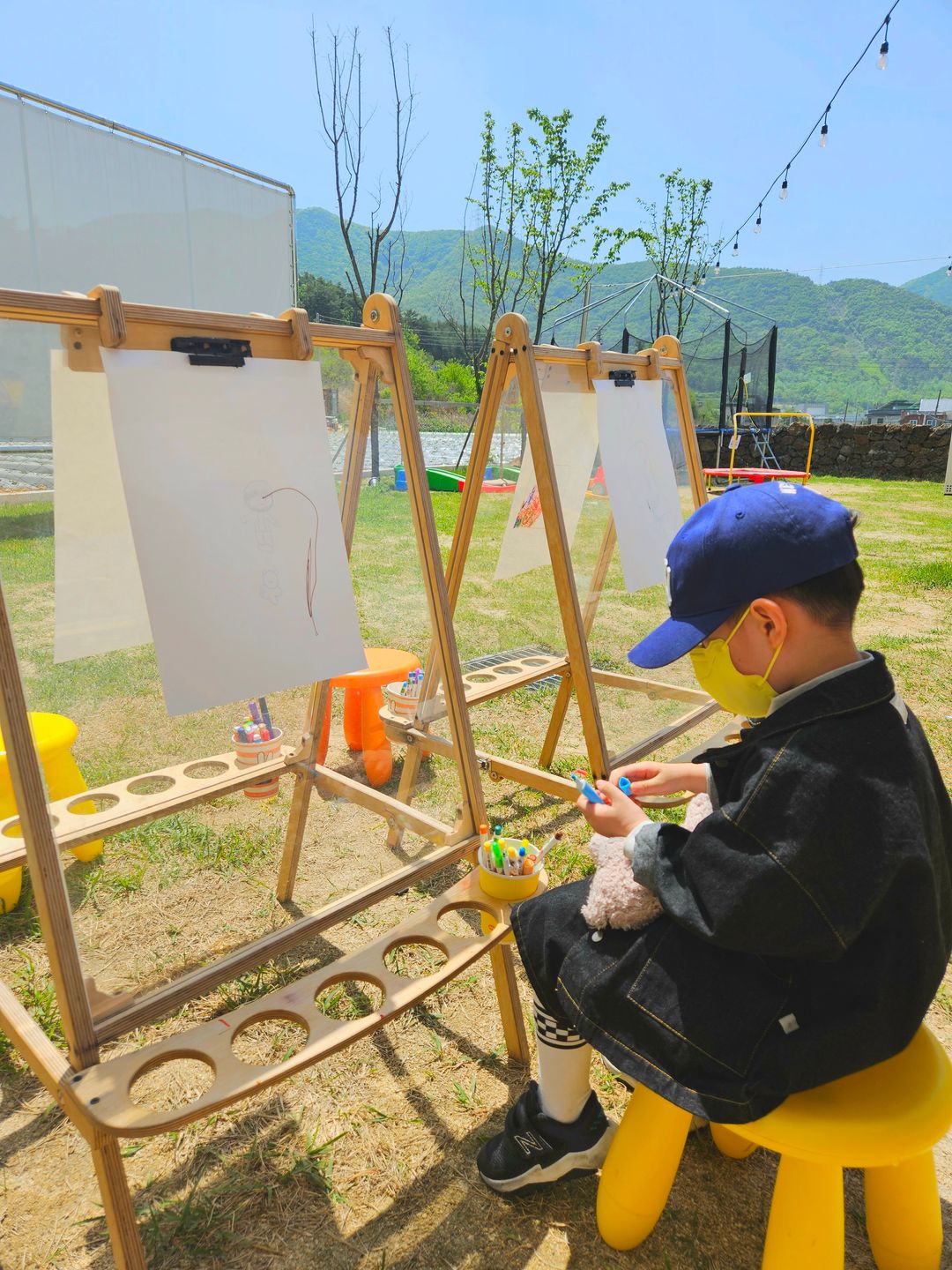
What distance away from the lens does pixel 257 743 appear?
1.96 metres

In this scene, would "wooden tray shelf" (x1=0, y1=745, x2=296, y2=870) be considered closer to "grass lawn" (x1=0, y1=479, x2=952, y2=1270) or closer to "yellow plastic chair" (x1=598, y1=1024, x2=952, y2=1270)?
"grass lawn" (x1=0, y1=479, x2=952, y2=1270)

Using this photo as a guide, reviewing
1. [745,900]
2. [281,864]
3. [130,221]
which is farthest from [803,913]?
[130,221]

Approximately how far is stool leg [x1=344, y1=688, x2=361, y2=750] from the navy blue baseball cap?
1510 millimetres

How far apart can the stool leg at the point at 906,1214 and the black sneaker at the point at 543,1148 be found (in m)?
0.47

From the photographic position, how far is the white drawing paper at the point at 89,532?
1369 mm

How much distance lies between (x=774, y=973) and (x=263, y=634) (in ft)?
3.40

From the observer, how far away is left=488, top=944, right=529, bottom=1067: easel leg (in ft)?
6.02

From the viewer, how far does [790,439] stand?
17375 millimetres

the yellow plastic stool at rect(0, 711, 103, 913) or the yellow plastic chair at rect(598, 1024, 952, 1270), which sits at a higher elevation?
the yellow plastic stool at rect(0, 711, 103, 913)

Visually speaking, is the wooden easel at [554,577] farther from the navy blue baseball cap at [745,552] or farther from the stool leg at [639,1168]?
the navy blue baseball cap at [745,552]

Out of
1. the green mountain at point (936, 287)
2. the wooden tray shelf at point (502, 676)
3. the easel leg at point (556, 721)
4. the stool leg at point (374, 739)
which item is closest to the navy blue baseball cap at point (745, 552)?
the wooden tray shelf at point (502, 676)

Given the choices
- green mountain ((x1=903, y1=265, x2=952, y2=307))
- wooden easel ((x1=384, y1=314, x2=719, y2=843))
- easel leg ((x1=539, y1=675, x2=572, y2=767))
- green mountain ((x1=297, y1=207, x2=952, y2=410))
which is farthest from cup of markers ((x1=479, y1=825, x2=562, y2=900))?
green mountain ((x1=903, y1=265, x2=952, y2=307))

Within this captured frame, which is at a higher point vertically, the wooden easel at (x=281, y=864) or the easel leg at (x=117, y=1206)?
the wooden easel at (x=281, y=864)

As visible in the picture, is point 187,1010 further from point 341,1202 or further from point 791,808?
point 791,808
